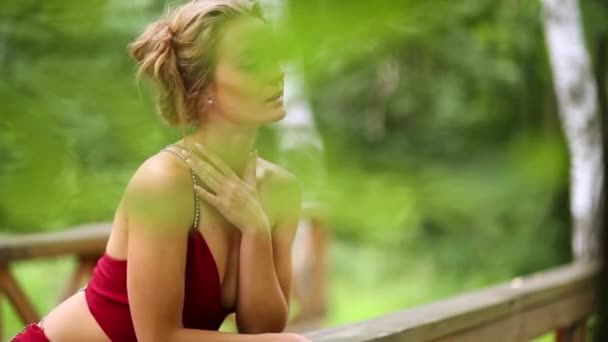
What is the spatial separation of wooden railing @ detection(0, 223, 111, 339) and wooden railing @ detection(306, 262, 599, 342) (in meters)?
1.42

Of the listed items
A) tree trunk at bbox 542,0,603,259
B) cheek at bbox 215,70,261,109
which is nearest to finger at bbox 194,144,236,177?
cheek at bbox 215,70,261,109

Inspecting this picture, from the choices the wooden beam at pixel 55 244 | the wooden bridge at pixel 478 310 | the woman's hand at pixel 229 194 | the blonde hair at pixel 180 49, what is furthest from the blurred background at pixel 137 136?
the wooden beam at pixel 55 244

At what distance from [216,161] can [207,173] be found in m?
0.04

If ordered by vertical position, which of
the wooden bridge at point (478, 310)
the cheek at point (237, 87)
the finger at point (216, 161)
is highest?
the cheek at point (237, 87)

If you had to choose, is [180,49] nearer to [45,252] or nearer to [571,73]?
[45,252]

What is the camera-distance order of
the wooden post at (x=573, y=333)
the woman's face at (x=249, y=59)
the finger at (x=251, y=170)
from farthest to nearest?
1. the wooden post at (x=573, y=333)
2. the finger at (x=251, y=170)
3. the woman's face at (x=249, y=59)

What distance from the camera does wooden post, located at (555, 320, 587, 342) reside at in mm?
2549

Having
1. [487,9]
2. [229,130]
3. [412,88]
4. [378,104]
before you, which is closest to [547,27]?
[487,9]

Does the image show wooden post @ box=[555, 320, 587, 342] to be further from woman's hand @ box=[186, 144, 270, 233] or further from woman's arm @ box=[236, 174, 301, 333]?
woman's hand @ box=[186, 144, 270, 233]

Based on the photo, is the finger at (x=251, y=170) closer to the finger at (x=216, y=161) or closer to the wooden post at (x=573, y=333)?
the finger at (x=216, y=161)

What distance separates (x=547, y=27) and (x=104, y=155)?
14.0 feet

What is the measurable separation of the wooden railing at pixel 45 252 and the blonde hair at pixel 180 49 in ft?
4.84

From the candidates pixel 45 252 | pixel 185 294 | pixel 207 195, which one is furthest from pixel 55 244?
pixel 207 195

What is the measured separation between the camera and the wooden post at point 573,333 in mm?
2549
